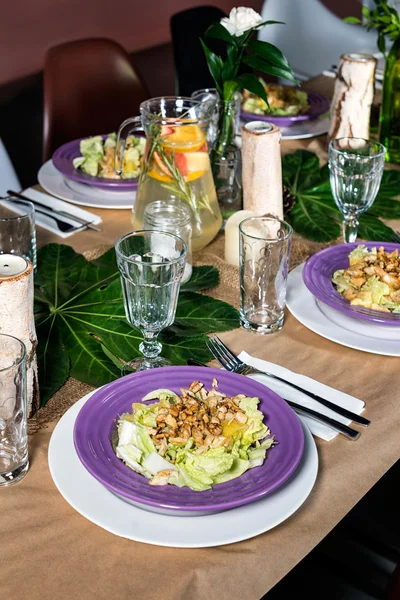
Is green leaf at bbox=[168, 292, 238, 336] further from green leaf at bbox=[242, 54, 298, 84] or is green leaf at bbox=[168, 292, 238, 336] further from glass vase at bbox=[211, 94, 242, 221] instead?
green leaf at bbox=[242, 54, 298, 84]

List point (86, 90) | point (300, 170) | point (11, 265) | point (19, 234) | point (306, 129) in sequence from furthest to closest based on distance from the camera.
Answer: point (86, 90), point (306, 129), point (300, 170), point (19, 234), point (11, 265)

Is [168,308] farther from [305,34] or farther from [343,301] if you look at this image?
[305,34]

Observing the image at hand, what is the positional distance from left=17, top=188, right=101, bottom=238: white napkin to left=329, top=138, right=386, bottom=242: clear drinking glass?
0.45 metres

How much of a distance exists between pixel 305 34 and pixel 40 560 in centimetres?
325

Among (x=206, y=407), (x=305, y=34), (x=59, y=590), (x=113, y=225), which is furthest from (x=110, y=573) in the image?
(x=305, y=34)

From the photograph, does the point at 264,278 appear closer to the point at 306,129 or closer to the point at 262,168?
the point at 262,168

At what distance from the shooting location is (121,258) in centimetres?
98

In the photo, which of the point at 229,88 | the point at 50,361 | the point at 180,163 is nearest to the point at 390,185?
the point at 229,88

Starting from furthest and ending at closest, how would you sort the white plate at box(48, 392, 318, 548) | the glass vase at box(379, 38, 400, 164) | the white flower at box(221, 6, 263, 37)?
the glass vase at box(379, 38, 400, 164)
the white flower at box(221, 6, 263, 37)
the white plate at box(48, 392, 318, 548)

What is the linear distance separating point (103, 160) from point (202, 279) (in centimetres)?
47

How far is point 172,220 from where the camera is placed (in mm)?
1203

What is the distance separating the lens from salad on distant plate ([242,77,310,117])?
190 centimetres

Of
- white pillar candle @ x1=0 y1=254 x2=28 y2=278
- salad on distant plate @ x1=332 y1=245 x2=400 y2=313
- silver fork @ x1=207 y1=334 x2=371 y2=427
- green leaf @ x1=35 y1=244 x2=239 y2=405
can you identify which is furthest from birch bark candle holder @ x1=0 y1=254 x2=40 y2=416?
salad on distant plate @ x1=332 y1=245 x2=400 y2=313

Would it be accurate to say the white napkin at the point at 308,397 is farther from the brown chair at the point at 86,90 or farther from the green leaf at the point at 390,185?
the brown chair at the point at 86,90
